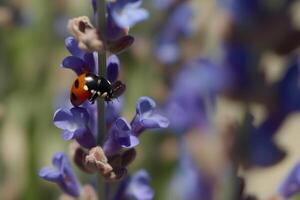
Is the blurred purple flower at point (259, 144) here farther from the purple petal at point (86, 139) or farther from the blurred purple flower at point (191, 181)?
the purple petal at point (86, 139)

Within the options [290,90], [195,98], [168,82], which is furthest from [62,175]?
[168,82]

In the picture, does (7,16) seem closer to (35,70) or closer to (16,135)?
(35,70)

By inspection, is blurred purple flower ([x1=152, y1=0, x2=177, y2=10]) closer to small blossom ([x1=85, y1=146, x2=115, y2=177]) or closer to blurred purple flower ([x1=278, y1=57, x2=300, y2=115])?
blurred purple flower ([x1=278, y1=57, x2=300, y2=115])

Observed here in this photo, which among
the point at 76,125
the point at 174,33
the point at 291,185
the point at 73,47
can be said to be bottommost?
the point at 291,185

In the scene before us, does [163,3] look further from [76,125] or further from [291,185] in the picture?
[76,125]

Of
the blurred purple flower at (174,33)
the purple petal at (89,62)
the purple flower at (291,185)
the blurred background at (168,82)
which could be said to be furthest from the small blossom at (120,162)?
the blurred purple flower at (174,33)

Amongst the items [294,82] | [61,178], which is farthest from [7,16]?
[61,178]

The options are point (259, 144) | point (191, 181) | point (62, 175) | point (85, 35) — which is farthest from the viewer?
point (191, 181)

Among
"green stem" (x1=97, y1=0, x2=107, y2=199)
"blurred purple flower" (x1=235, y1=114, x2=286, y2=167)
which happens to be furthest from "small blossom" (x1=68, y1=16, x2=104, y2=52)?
"blurred purple flower" (x1=235, y1=114, x2=286, y2=167)
